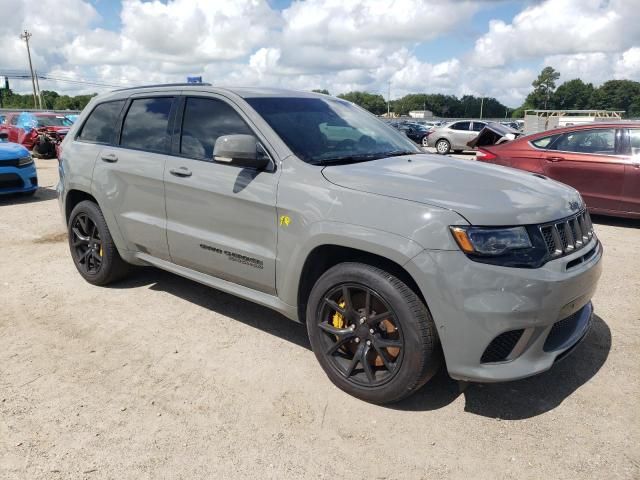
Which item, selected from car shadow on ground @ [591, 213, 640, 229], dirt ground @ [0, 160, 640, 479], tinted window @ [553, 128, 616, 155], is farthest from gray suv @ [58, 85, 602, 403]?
car shadow on ground @ [591, 213, 640, 229]

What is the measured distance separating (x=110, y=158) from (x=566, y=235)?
3.58m

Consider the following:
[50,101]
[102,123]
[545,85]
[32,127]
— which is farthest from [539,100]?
[102,123]

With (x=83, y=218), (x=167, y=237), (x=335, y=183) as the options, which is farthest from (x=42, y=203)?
(x=335, y=183)

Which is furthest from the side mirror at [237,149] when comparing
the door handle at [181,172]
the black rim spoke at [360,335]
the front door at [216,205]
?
the black rim spoke at [360,335]

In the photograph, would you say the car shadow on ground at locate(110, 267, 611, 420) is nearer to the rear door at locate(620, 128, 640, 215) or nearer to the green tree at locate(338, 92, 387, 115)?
the rear door at locate(620, 128, 640, 215)

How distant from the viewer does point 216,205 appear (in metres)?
3.57

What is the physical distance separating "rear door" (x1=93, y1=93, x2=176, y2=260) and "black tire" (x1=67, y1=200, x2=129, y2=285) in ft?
0.90

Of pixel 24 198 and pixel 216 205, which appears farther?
pixel 24 198

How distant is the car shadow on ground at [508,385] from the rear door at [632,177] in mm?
3780

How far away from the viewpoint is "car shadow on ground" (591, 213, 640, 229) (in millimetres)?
7582

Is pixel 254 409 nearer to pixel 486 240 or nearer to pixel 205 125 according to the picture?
pixel 486 240

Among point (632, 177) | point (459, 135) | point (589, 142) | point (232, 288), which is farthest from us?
point (459, 135)

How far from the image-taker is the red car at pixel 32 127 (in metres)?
16.9

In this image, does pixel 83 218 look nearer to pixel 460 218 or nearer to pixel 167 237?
pixel 167 237
